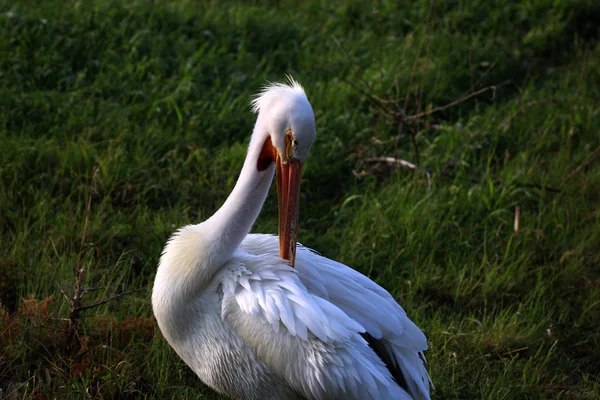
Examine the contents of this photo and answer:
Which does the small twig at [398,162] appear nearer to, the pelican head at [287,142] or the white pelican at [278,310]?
the white pelican at [278,310]

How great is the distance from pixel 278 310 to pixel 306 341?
6.4 inches

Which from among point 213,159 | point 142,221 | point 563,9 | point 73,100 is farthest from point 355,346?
point 563,9

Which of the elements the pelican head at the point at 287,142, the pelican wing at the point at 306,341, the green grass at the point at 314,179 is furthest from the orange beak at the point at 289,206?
the green grass at the point at 314,179

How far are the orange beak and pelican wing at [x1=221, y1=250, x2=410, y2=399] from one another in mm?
129

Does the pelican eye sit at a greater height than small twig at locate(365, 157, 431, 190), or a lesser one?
greater

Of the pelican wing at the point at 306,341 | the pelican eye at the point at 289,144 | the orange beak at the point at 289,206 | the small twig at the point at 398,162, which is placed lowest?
the pelican wing at the point at 306,341

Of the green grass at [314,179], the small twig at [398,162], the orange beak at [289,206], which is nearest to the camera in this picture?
the orange beak at [289,206]

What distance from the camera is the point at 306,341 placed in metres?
3.07

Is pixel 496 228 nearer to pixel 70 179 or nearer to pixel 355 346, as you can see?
pixel 355 346

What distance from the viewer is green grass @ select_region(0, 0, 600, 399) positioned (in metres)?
3.91

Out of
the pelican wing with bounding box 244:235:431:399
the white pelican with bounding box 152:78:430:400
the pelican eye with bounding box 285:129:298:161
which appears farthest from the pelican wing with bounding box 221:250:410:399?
the pelican eye with bounding box 285:129:298:161

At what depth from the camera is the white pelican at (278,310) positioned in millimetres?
3066

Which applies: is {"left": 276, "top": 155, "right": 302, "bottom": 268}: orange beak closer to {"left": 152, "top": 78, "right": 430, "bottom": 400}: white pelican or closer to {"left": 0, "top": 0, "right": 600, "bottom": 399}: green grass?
{"left": 152, "top": 78, "right": 430, "bottom": 400}: white pelican

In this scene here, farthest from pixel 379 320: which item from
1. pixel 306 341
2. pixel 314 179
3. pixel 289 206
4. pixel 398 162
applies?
pixel 398 162
